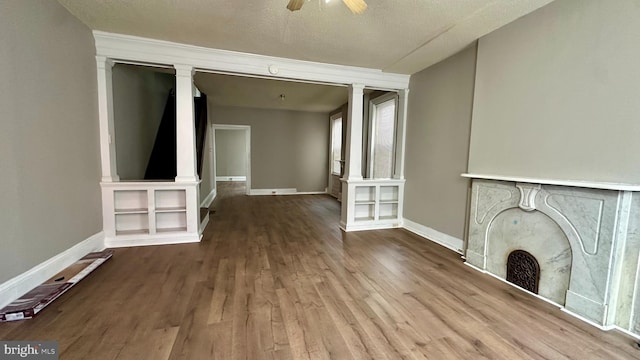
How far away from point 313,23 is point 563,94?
2.25 metres

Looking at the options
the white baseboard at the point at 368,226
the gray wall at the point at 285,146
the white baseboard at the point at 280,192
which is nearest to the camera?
the white baseboard at the point at 368,226

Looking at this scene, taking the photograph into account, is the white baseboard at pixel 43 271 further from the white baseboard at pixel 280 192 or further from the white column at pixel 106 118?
the white baseboard at pixel 280 192

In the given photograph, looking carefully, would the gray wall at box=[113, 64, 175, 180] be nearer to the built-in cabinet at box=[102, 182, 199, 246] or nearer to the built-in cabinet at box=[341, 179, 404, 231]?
the built-in cabinet at box=[102, 182, 199, 246]

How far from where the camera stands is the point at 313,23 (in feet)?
8.23

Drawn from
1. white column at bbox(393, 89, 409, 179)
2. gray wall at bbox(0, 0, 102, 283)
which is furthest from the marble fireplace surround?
gray wall at bbox(0, 0, 102, 283)

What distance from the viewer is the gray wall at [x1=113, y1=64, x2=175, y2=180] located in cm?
339

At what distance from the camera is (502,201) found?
2.49 meters

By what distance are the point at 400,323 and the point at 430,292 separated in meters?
0.58

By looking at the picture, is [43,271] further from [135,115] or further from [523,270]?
[523,270]

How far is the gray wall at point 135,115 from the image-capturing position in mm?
3391

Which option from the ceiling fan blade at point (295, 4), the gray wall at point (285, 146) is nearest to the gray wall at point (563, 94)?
the ceiling fan blade at point (295, 4)

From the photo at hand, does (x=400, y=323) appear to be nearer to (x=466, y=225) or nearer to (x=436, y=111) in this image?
(x=466, y=225)

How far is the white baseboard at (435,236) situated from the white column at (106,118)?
4100 mm

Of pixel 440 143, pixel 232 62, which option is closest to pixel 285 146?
pixel 232 62
